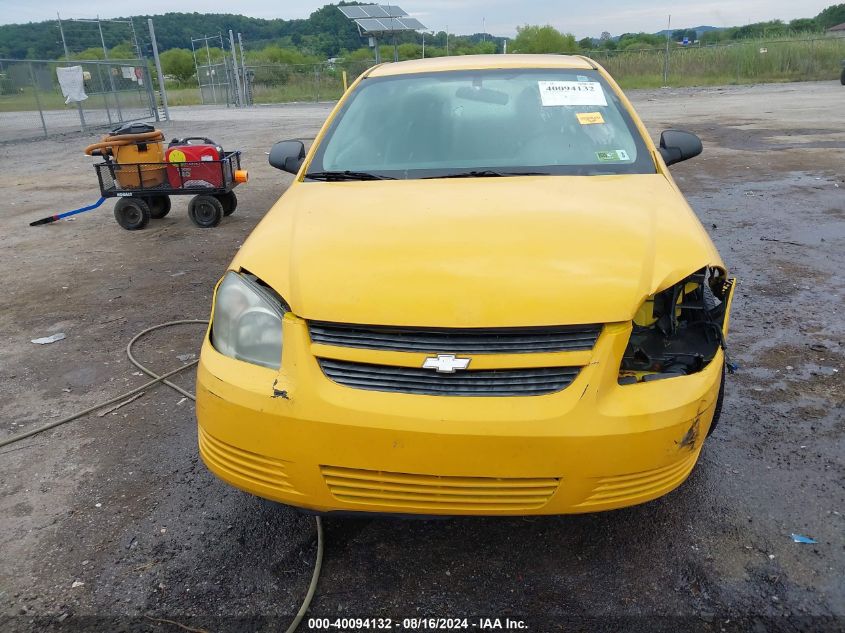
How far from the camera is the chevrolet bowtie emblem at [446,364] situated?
1885 mm

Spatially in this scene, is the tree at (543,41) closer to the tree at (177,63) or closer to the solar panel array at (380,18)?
the solar panel array at (380,18)

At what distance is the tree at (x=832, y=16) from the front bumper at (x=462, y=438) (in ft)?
337

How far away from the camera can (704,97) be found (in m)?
23.8

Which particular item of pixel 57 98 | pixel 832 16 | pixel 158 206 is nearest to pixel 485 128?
pixel 158 206

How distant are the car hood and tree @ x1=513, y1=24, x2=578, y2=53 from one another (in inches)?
2136

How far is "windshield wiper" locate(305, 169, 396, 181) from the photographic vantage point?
3010 mm

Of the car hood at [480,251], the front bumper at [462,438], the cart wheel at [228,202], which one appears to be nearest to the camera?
the front bumper at [462,438]

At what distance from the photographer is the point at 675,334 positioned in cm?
222

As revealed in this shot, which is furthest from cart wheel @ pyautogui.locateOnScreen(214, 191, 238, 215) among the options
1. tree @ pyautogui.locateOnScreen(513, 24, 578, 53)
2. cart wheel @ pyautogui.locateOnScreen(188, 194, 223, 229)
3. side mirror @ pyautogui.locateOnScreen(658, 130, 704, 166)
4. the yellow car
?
tree @ pyautogui.locateOnScreen(513, 24, 578, 53)

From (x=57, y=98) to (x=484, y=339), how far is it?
20475 mm

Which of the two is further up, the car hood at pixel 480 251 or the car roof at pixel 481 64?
the car roof at pixel 481 64

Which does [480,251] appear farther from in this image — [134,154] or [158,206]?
[158,206]

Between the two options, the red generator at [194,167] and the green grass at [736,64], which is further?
the green grass at [736,64]

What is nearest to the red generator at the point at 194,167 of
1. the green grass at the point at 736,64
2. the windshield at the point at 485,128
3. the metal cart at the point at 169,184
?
the metal cart at the point at 169,184
